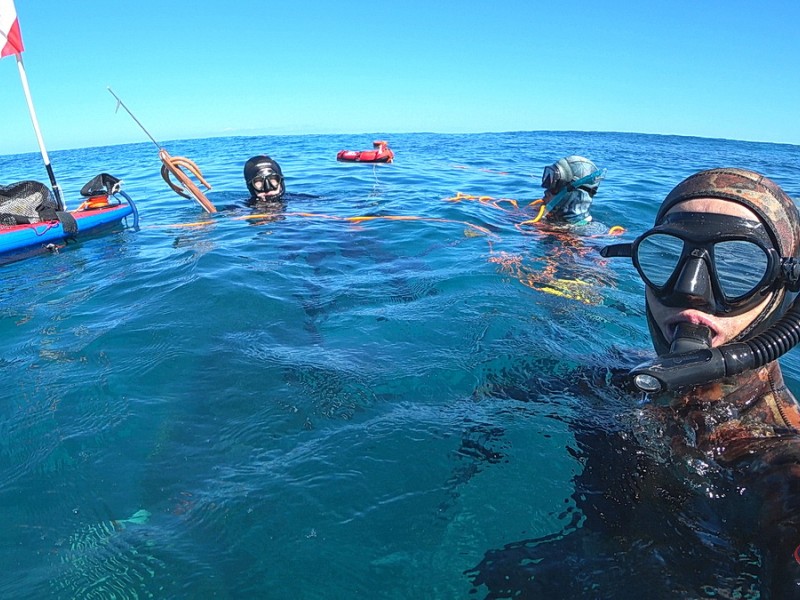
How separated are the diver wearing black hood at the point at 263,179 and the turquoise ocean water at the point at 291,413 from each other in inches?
116

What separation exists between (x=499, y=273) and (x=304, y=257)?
2578 mm

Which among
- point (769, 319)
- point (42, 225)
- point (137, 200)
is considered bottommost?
point (137, 200)

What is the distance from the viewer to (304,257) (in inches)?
257

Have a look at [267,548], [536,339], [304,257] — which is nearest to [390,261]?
[304,257]

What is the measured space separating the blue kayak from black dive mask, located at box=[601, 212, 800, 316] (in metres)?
7.94

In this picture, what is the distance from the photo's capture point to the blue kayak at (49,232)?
676 cm

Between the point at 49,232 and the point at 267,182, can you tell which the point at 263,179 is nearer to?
the point at 267,182

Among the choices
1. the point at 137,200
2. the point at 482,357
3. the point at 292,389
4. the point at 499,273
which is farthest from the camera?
the point at 137,200

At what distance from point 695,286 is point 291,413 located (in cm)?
229

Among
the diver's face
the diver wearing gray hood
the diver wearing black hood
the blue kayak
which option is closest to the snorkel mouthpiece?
the diver's face

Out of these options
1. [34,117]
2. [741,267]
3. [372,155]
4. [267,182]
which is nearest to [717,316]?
[741,267]

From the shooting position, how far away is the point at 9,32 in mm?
7391

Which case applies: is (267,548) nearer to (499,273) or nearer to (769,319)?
(769,319)

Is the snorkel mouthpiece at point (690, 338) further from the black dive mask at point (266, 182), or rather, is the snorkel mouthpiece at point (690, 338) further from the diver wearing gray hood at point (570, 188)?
the black dive mask at point (266, 182)
